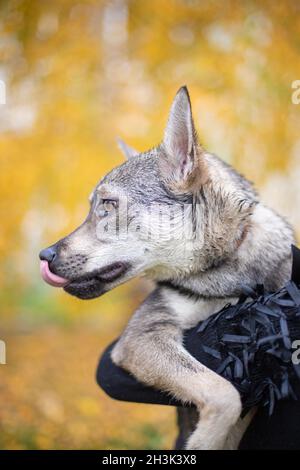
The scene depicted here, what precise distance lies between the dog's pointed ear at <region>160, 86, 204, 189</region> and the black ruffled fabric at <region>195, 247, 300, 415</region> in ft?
2.31

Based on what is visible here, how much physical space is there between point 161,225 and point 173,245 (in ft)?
0.36

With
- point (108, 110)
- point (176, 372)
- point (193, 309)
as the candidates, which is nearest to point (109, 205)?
point (193, 309)

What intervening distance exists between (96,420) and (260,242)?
3.85 metres

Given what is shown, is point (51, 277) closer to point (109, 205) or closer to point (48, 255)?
point (48, 255)

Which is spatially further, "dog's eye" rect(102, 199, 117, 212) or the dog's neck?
"dog's eye" rect(102, 199, 117, 212)

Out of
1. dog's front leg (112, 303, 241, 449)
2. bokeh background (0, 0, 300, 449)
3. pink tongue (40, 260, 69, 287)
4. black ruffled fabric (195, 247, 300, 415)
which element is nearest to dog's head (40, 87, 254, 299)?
pink tongue (40, 260, 69, 287)

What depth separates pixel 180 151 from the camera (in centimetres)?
278

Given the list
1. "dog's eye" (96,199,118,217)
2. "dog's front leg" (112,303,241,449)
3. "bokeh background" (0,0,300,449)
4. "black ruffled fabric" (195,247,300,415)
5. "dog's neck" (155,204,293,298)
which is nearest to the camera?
"black ruffled fabric" (195,247,300,415)

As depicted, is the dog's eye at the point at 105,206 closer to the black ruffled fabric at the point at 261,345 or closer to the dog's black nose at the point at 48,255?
the dog's black nose at the point at 48,255

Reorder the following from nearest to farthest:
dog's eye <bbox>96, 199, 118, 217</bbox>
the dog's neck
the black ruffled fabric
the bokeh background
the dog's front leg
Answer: the black ruffled fabric < the dog's front leg < the dog's neck < dog's eye <bbox>96, 199, 118, 217</bbox> < the bokeh background

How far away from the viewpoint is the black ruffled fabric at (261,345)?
2.06 metres

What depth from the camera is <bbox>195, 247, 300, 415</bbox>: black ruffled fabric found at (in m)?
2.06

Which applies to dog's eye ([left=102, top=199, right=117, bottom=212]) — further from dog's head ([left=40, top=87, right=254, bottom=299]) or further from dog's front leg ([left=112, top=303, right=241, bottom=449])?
dog's front leg ([left=112, top=303, right=241, bottom=449])

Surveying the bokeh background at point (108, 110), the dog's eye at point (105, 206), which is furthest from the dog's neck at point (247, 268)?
the bokeh background at point (108, 110)
